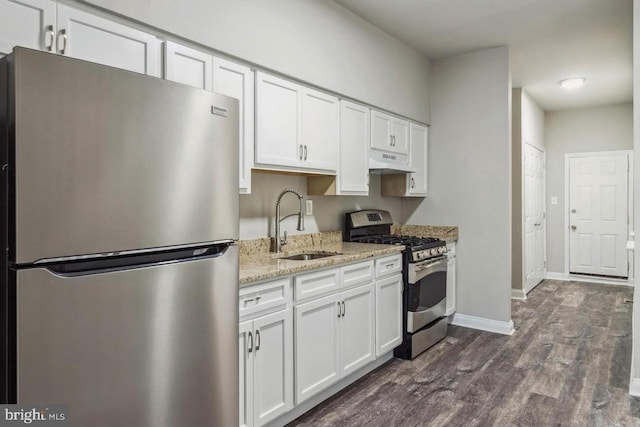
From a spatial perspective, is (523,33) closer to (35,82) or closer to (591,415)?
(591,415)

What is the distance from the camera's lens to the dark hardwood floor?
2.41m

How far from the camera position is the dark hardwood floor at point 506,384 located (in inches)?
95.0

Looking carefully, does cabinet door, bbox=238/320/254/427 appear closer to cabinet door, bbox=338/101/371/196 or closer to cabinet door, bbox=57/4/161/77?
cabinet door, bbox=57/4/161/77

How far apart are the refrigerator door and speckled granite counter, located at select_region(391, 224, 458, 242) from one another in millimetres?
3092

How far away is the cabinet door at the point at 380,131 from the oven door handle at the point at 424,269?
1047 millimetres

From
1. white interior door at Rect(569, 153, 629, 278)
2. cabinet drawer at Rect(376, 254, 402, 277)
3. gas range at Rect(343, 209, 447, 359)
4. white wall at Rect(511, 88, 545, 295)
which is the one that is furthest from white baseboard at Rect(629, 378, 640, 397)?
white interior door at Rect(569, 153, 629, 278)

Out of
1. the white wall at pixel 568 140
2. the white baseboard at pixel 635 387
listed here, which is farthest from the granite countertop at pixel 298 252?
the white wall at pixel 568 140

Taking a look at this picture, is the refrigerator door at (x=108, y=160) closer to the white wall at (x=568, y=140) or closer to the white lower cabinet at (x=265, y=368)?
the white lower cabinet at (x=265, y=368)

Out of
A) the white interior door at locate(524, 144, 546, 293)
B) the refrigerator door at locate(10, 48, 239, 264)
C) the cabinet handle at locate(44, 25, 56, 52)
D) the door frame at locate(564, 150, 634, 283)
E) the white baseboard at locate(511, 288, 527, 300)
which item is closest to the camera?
the refrigerator door at locate(10, 48, 239, 264)

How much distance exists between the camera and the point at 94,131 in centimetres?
120

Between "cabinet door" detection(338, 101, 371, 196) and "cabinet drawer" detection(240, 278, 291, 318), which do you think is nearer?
"cabinet drawer" detection(240, 278, 291, 318)

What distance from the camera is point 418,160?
13.6 ft

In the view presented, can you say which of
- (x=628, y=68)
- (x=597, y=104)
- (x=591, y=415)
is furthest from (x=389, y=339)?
(x=597, y=104)

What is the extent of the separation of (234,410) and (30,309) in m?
0.89
